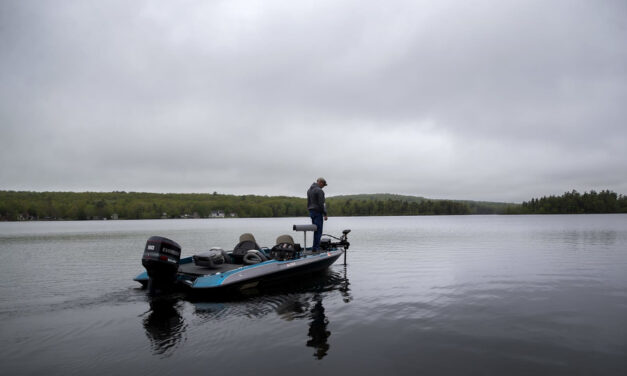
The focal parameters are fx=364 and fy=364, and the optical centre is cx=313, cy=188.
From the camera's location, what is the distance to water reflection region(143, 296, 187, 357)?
5816 millimetres

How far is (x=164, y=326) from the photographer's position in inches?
271

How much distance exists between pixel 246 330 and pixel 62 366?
274cm

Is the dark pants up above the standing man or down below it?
below

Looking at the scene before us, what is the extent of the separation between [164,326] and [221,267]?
3.38 meters

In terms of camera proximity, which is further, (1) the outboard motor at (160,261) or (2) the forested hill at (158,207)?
(2) the forested hill at (158,207)

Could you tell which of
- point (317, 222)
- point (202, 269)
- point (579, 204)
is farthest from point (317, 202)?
point (579, 204)

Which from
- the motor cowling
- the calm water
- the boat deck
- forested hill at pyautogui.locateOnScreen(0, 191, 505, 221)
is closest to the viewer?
the calm water

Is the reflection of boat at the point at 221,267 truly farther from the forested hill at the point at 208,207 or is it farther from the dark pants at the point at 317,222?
the forested hill at the point at 208,207

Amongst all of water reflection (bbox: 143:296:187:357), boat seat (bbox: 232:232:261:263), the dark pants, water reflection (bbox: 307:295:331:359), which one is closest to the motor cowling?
water reflection (bbox: 143:296:187:357)

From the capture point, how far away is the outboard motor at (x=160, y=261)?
8453 millimetres

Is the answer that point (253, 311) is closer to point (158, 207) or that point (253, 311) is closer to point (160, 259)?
point (160, 259)

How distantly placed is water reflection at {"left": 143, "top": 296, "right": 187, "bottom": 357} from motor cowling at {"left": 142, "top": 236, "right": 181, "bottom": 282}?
2.08 feet

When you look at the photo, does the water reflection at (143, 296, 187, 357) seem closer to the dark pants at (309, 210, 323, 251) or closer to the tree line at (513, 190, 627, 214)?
the dark pants at (309, 210, 323, 251)

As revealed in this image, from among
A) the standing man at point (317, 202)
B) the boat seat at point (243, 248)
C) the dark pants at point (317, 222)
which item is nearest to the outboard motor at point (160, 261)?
the boat seat at point (243, 248)
